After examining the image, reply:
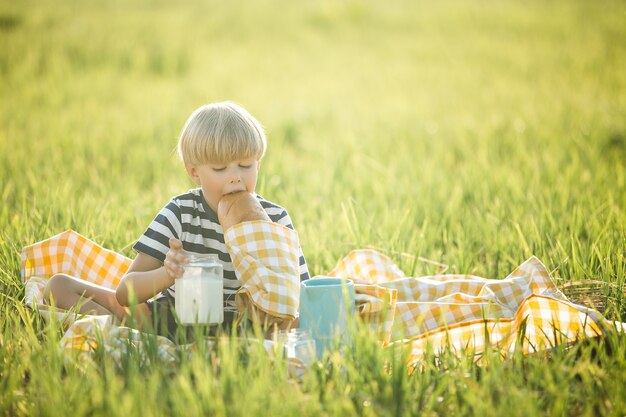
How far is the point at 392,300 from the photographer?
2281mm

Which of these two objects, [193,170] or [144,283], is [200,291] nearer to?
[144,283]

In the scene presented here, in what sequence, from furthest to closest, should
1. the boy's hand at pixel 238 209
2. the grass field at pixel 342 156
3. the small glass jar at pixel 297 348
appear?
the boy's hand at pixel 238 209 → the small glass jar at pixel 297 348 → the grass field at pixel 342 156

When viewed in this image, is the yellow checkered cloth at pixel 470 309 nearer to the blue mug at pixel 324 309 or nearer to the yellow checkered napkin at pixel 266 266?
the blue mug at pixel 324 309

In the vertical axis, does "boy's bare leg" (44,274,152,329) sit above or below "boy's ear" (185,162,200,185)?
below

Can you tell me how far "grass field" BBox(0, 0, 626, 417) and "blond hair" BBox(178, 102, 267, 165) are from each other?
0.59m

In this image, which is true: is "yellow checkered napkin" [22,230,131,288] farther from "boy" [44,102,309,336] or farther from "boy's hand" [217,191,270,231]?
"boy's hand" [217,191,270,231]

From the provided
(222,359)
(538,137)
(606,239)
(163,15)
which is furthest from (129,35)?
(222,359)

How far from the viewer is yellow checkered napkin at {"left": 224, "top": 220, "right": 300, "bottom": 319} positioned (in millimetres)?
2039

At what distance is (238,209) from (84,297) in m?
0.59

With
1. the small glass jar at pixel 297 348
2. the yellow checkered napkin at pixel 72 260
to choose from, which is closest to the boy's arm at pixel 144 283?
the small glass jar at pixel 297 348

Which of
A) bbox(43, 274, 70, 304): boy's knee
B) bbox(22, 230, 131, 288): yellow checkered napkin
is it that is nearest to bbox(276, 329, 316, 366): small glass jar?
bbox(43, 274, 70, 304): boy's knee

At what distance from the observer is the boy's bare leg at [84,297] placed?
2.26 metres

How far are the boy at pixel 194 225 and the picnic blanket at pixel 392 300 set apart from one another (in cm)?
13

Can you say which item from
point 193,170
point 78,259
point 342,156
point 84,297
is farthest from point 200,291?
point 342,156
